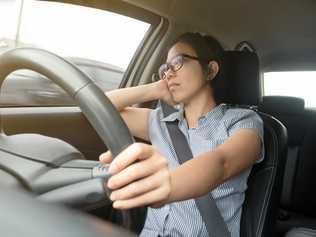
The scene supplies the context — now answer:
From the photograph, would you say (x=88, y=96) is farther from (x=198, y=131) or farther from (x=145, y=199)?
(x=198, y=131)

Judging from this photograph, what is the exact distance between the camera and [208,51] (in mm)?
1977

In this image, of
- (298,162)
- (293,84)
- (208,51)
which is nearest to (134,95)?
(208,51)

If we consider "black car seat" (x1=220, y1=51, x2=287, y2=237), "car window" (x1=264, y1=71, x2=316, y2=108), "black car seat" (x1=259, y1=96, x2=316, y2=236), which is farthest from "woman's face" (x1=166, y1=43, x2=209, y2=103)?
"car window" (x1=264, y1=71, x2=316, y2=108)

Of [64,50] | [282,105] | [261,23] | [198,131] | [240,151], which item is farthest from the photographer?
[261,23]

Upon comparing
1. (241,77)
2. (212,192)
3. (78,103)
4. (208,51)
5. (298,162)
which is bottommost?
(298,162)

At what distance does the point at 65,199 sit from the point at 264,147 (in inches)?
44.1

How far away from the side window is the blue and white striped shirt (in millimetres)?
389

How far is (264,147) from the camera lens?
188 cm

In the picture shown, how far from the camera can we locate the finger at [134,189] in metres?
0.78

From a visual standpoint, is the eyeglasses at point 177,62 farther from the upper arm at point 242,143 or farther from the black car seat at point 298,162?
the black car seat at point 298,162

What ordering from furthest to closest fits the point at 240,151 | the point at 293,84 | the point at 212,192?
the point at 293,84 < the point at 212,192 < the point at 240,151

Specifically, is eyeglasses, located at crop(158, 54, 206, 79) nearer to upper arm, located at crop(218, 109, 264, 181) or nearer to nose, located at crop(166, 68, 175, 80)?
nose, located at crop(166, 68, 175, 80)

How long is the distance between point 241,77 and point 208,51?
189 millimetres

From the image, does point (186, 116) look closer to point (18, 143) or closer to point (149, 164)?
point (18, 143)
